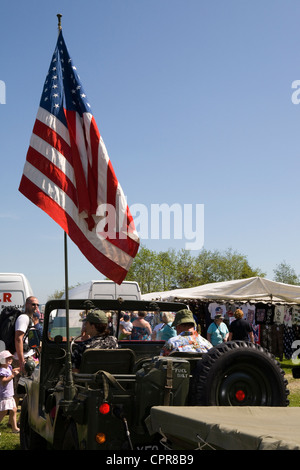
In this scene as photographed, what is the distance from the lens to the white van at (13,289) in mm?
13938

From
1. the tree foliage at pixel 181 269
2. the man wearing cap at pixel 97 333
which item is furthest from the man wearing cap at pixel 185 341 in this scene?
the tree foliage at pixel 181 269

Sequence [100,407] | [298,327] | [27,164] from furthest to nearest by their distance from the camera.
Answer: [298,327]
[27,164]
[100,407]

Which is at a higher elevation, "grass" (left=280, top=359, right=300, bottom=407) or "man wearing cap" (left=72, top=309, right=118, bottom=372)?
"man wearing cap" (left=72, top=309, right=118, bottom=372)

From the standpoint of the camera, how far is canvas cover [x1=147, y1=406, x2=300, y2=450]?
272 cm

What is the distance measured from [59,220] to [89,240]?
1.26 feet

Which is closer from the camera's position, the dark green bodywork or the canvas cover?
the canvas cover

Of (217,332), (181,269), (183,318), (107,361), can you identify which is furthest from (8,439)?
(181,269)

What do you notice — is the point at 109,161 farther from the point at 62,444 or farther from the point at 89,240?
the point at 62,444

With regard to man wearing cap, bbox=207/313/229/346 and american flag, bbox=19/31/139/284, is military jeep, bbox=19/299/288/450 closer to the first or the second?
american flag, bbox=19/31/139/284

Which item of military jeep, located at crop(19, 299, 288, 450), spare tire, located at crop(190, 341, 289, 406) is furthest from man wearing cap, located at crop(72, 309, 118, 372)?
spare tire, located at crop(190, 341, 289, 406)

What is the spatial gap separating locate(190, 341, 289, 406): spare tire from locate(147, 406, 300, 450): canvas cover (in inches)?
21.8

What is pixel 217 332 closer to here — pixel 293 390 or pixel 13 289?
pixel 293 390

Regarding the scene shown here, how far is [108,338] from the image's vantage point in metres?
5.93
